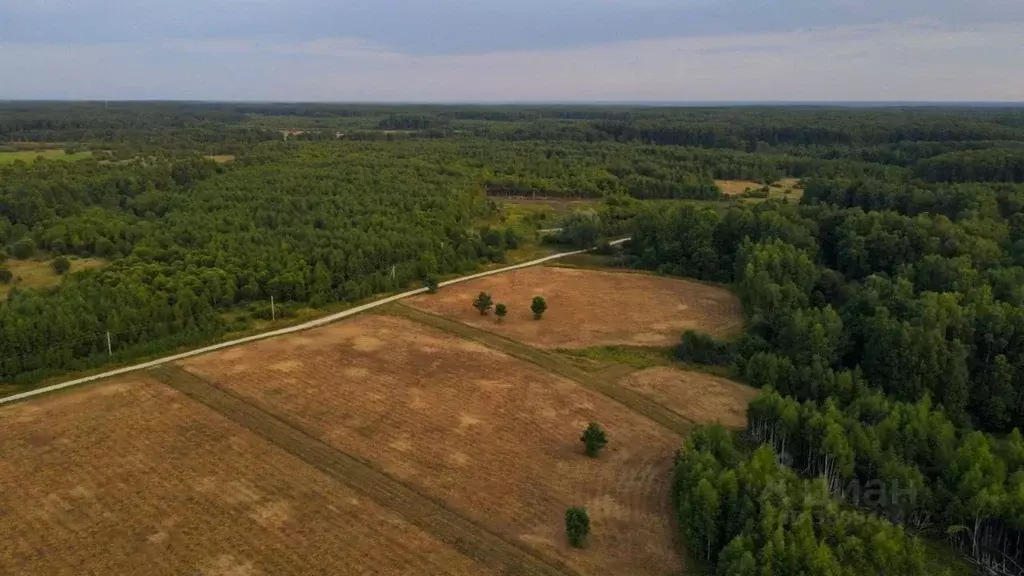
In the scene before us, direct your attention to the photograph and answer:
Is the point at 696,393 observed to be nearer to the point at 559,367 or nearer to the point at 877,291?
the point at 559,367

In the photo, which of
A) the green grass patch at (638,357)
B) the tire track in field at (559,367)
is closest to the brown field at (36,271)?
the tire track in field at (559,367)

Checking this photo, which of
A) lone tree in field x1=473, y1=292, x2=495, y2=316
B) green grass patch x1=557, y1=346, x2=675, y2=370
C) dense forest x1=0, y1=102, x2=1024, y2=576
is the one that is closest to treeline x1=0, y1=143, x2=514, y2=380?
dense forest x1=0, y1=102, x2=1024, y2=576

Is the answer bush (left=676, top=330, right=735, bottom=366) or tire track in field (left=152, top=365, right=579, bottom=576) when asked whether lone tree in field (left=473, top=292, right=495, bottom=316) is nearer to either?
bush (left=676, top=330, right=735, bottom=366)

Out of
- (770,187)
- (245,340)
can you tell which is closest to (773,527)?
(245,340)

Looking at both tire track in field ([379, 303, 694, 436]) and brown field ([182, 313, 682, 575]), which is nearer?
brown field ([182, 313, 682, 575])

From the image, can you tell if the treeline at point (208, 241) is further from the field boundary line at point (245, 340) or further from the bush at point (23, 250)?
the field boundary line at point (245, 340)

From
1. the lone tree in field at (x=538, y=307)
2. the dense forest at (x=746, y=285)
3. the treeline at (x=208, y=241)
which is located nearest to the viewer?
the dense forest at (x=746, y=285)
